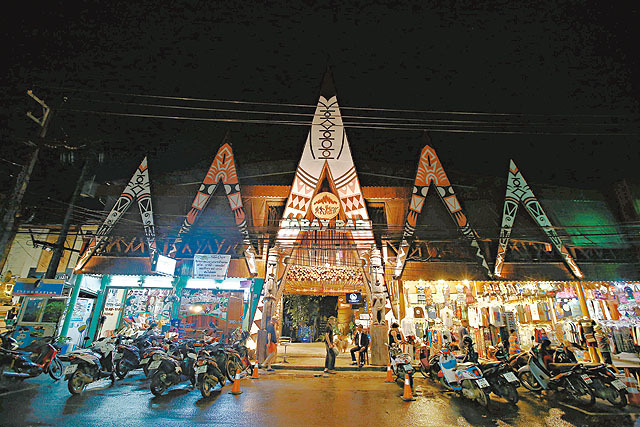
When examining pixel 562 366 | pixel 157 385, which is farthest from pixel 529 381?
pixel 157 385

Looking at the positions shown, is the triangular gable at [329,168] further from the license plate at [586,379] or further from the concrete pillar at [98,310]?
the concrete pillar at [98,310]

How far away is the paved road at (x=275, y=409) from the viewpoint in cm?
557

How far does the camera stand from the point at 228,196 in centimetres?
1450

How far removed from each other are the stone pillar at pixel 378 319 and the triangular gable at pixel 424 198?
1.03 metres

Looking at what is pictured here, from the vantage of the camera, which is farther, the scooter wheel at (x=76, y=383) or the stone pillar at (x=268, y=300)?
the stone pillar at (x=268, y=300)

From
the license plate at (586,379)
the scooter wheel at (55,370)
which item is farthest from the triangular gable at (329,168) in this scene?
the scooter wheel at (55,370)

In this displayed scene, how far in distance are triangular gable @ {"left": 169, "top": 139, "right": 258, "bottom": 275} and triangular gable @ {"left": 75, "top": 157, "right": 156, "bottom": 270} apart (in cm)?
136

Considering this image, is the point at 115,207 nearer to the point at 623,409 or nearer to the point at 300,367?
the point at 300,367

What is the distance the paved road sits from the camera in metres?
5.57

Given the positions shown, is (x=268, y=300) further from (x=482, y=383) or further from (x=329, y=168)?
(x=482, y=383)

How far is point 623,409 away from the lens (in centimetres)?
637

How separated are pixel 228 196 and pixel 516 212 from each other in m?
14.1

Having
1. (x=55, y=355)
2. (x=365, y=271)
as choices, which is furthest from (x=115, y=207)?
(x=365, y=271)

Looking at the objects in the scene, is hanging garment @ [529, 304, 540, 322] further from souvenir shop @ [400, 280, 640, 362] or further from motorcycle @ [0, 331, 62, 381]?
motorcycle @ [0, 331, 62, 381]
